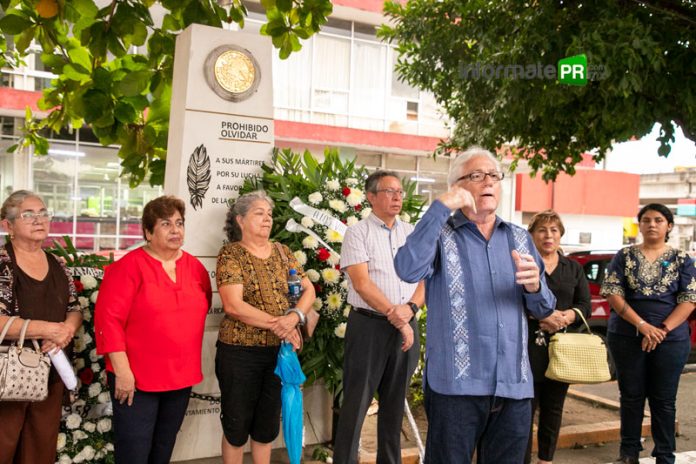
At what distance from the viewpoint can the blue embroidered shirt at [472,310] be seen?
271 centimetres

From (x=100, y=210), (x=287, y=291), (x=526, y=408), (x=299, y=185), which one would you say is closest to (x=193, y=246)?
(x=299, y=185)

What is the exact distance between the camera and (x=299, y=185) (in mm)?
5285

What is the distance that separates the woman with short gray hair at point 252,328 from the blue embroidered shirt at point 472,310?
1.44 meters

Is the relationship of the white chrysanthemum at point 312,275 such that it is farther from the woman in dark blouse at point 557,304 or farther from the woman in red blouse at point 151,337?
the woman in dark blouse at point 557,304

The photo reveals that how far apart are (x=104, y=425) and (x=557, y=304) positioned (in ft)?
10.6

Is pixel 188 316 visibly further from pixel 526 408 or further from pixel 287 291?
pixel 526 408

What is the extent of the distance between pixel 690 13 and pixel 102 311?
6.03 m

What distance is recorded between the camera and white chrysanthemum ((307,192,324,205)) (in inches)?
201

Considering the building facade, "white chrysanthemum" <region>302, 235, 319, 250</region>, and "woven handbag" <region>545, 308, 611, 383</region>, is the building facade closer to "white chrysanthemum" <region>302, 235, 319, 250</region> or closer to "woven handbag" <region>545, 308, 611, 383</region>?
"white chrysanthemum" <region>302, 235, 319, 250</region>

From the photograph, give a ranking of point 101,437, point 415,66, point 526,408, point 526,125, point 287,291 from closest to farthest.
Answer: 1. point 526,408
2. point 287,291
3. point 101,437
4. point 526,125
5. point 415,66

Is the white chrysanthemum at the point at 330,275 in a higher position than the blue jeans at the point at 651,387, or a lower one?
higher

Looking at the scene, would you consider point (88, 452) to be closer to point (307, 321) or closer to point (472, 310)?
point (307, 321)

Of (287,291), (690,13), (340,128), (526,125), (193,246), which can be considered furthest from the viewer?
(340,128)

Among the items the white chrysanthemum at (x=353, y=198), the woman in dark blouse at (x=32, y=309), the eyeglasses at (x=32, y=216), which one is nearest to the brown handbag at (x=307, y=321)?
the white chrysanthemum at (x=353, y=198)
